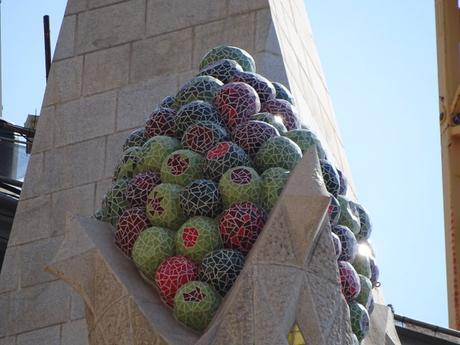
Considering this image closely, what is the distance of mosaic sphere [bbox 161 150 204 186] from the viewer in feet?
29.5

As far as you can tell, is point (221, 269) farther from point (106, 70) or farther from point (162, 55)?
point (106, 70)

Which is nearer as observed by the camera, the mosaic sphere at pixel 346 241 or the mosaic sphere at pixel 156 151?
the mosaic sphere at pixel 346 241

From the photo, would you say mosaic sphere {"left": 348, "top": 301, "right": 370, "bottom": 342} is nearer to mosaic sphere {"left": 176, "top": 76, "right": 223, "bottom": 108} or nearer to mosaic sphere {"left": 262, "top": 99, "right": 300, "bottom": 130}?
mosaic sphere {"left": 262, "top": 99, "right": 300, "bottom": 130}

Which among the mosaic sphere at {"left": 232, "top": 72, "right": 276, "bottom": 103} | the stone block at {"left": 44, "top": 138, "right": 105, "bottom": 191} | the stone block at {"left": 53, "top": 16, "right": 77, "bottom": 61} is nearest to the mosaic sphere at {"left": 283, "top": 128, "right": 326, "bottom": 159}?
the mosaic sphere at {"left": 232, "top": 72, "right": 276, "bottom": 103}

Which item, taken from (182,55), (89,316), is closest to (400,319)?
(182,55)

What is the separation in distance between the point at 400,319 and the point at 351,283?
431cm

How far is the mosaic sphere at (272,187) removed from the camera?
8809mm

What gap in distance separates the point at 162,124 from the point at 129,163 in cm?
30

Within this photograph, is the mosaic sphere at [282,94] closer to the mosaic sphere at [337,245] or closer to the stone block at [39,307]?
the mosaic sphere at [337,245]

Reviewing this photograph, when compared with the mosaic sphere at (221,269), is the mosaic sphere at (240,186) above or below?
above

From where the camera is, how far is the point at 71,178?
1213 centimetres

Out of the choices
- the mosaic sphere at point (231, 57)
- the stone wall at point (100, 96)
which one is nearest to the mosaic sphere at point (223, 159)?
the mosaic sphere at point (231, 57)

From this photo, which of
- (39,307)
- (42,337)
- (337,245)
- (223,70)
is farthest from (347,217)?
(39,307)

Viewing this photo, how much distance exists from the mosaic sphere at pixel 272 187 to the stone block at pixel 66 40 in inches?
167
